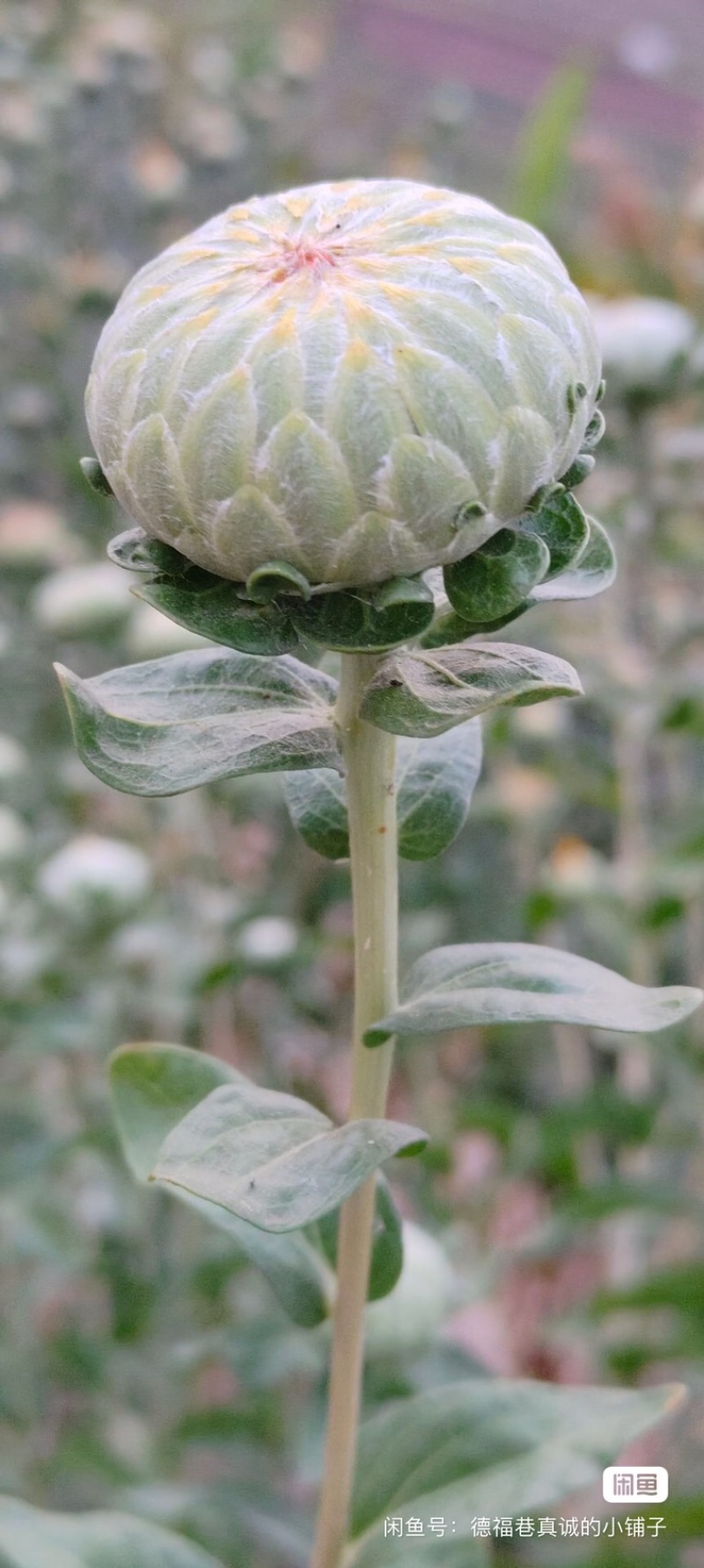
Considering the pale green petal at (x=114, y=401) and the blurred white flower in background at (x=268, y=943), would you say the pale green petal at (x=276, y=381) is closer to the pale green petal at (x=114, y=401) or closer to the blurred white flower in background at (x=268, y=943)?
the pale green petal at (x=114, y=401)

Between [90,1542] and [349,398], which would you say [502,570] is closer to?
[349,398]

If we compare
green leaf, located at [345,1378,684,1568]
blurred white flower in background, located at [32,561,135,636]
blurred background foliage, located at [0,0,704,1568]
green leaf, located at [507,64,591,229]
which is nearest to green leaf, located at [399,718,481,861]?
green leaf, located at [345,1378,684,1568]

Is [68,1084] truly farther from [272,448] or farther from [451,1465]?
[272,448]

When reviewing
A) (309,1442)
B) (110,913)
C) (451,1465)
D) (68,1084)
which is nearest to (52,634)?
(110,913)

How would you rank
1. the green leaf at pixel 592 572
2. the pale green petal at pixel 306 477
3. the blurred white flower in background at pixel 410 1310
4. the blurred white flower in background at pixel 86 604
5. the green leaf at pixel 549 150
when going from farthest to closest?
the green leaf at pixel 549 150 → the blurred white flower in background at pixel 86 604 → the blurred white flower in background at pixel 410 1310 → the green leaf at pixel 592 572 → the pale green petal at pixel 306 477

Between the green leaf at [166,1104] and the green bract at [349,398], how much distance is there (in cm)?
24

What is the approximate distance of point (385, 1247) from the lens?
1.59 ft

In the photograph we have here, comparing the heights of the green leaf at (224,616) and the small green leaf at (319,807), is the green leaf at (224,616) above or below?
above

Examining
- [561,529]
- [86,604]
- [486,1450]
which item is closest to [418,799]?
[561,529]

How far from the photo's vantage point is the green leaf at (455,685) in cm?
36

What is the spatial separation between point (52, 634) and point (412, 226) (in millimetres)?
861

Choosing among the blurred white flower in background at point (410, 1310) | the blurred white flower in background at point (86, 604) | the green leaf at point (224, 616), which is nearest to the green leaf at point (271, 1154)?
the green leaf at point (224, 616)

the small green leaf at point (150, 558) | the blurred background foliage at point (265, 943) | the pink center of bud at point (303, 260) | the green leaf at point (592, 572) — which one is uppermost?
the pink center of bud at point (303, 260)

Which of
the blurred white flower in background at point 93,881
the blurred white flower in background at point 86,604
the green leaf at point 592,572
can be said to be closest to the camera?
the green leaf at point 592,572
